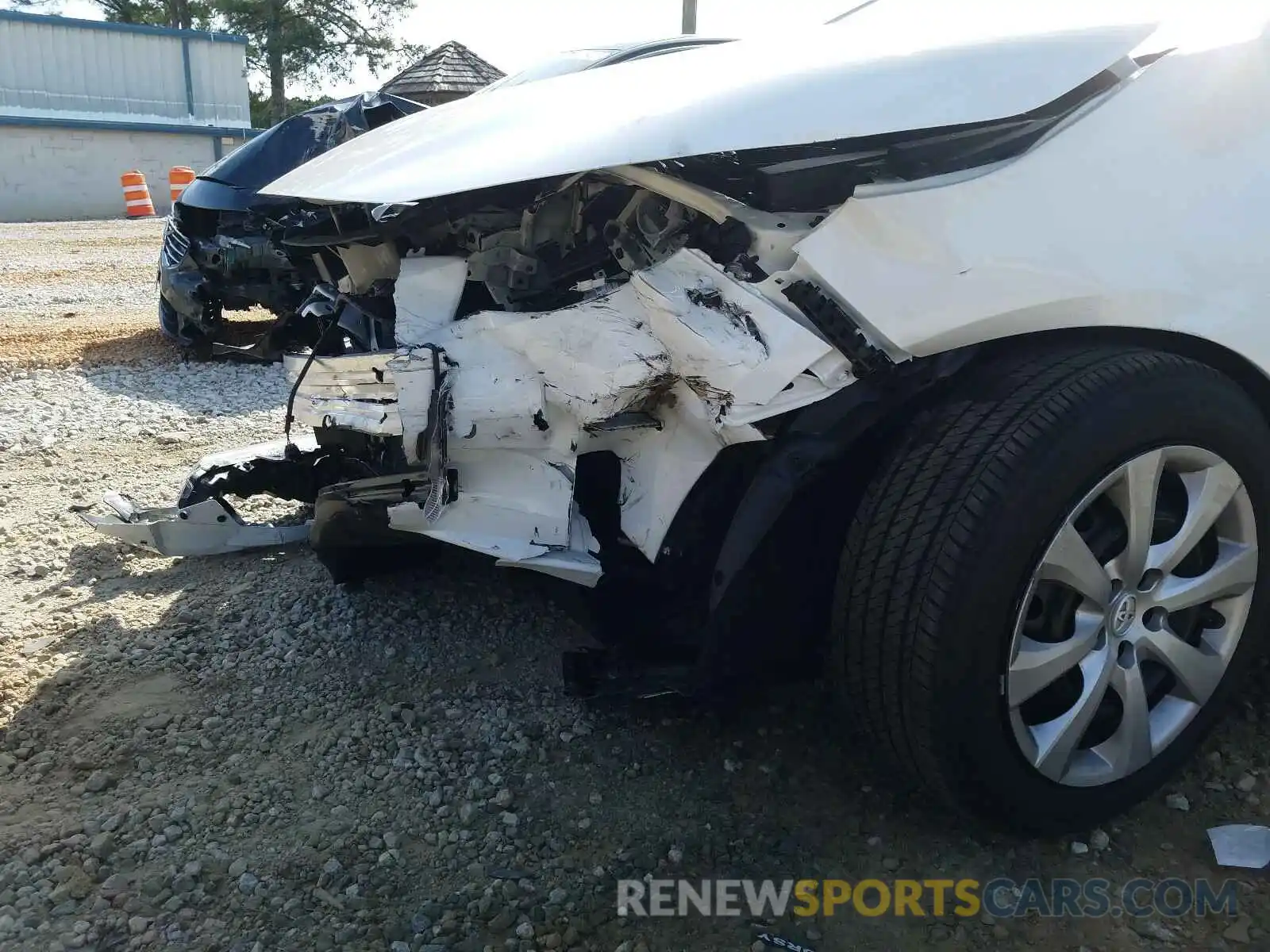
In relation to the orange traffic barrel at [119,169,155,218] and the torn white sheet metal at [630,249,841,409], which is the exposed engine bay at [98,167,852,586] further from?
the orange traffic barrel at [119,169,155,218]

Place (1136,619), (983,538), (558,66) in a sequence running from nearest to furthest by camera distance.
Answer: (983,538) → (1136,619) → (558,66)

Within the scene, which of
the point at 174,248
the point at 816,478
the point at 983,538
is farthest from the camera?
the point at 174,248

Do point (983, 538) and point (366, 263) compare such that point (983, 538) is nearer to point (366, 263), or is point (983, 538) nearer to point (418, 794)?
point (418, 794)

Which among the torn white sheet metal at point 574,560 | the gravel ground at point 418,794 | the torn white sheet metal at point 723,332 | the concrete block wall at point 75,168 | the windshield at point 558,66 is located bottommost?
the gravel ground at point 418,794

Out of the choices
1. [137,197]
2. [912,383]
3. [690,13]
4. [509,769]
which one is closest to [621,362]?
[912,383]

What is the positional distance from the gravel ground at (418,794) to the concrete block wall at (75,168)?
24.8 meters

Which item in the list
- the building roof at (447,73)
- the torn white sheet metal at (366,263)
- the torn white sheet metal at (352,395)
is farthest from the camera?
the building roof at (447,73)

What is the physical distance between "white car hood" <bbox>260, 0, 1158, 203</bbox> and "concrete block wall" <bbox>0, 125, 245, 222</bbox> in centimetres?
2535

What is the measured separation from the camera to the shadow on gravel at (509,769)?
2.02m

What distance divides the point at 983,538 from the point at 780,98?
3.08 ft

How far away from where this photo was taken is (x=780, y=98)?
1.97 m

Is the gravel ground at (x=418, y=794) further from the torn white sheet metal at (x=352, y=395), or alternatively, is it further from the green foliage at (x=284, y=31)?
the green foliage at (x=284, y=31)

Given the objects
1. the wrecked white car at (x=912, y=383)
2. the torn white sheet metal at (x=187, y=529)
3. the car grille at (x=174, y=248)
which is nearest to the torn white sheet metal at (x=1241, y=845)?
the wrecked white car at (x=912, y=383)

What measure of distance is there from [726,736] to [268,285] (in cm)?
536
